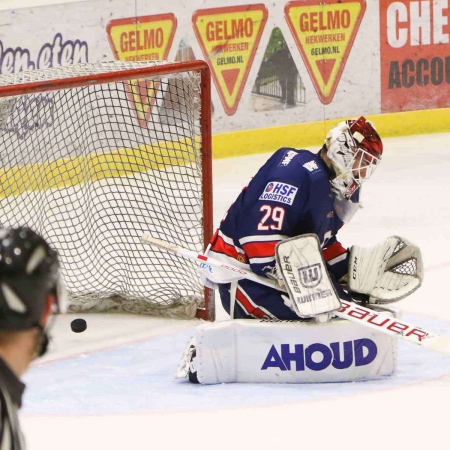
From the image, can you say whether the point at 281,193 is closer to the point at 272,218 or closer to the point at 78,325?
the point at 272,218

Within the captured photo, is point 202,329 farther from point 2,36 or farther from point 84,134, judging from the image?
point 2,36

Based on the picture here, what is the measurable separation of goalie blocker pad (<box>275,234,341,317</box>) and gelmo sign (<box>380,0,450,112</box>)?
14.5ft

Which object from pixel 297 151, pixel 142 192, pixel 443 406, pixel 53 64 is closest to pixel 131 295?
pixel 142 192

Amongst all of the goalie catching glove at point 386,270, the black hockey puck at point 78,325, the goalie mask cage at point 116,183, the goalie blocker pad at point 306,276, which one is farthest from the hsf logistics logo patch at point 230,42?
the goalie blocker pad at point 306,276

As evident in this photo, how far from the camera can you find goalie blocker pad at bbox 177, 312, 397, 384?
3318mm

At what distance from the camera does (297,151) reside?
10.9 feet

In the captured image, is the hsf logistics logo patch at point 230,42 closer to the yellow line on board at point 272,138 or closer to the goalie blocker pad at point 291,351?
the yellow line on board at point 272,138

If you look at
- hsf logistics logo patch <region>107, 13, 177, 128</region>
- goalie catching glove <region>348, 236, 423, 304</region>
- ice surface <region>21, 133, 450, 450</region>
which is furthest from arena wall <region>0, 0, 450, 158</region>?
goalie catching glove <region>348, 236, 423, 304</region>

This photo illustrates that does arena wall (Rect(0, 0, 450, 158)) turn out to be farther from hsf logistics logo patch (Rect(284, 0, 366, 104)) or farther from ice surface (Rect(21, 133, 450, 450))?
ice surface (Rect(21, 133, 450, 450))

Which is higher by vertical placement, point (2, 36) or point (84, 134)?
point (2, 36)

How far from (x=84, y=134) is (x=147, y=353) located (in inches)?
49.0

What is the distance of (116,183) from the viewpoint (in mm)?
4559

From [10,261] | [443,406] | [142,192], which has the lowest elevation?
[443,406]

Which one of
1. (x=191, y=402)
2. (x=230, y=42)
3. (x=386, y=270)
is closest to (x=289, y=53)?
(x=230, y=42)
